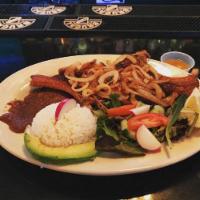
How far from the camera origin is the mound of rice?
1.10 m

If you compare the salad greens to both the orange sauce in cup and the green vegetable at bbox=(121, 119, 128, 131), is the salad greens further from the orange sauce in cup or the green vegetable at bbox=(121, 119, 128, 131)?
the orange sauce in cup

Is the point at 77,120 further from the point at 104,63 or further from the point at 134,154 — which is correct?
the point at 104,63

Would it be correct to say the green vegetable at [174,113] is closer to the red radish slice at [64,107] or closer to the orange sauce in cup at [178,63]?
the red radish slice at [64,107]

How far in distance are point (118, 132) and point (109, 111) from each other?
0.09 metres

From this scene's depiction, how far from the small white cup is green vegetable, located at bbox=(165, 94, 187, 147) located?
484mm

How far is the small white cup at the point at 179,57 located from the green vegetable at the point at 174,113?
48 cm

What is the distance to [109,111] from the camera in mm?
1187

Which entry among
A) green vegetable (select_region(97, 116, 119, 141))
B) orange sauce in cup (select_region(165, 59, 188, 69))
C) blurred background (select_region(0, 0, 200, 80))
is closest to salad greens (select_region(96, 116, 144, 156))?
green vegetable (select_region(97, 116, 119, 141))

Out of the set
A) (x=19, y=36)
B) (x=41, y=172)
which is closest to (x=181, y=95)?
(x=41, y=172)

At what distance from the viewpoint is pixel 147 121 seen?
44.9 inches

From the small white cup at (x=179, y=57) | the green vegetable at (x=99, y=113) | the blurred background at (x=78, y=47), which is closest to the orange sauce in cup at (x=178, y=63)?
the small white cup at (x=179, y=57)

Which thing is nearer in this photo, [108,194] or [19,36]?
[108,194]

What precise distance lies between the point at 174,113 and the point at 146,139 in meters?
0.15

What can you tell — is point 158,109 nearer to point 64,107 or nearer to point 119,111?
point 119,111
